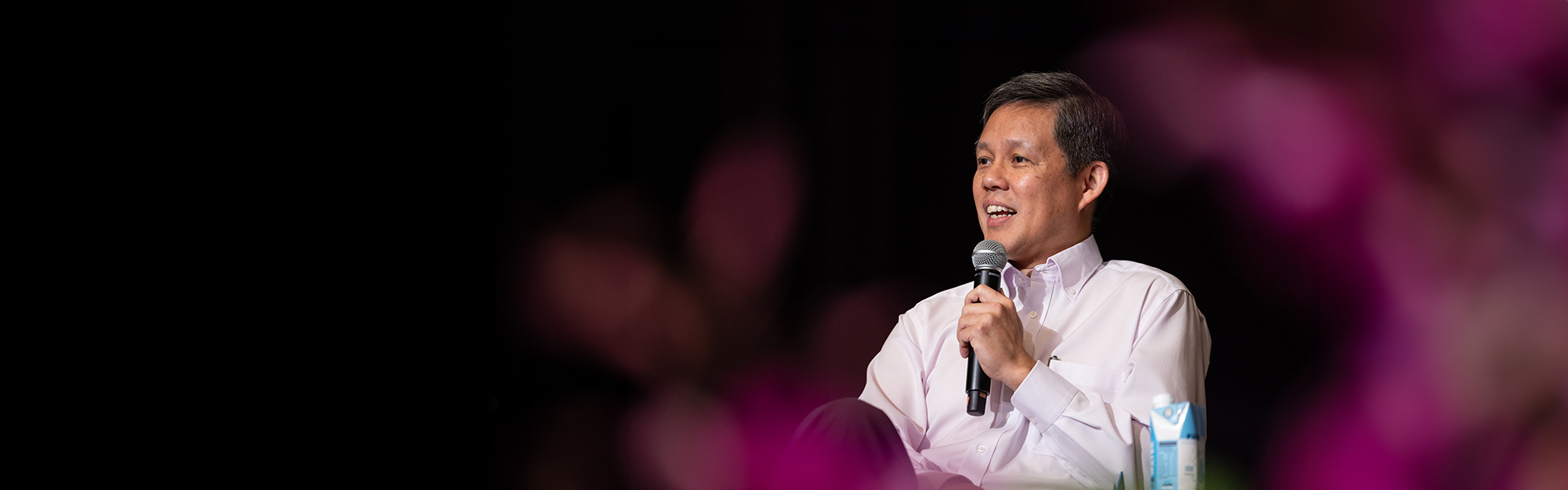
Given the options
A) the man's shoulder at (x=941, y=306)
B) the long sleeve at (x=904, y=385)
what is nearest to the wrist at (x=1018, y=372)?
the long sleeve at (x=904, y=385)

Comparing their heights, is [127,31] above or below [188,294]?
above

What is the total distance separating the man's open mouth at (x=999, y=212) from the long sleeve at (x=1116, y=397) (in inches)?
11.8

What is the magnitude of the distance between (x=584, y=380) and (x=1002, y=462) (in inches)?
42.2

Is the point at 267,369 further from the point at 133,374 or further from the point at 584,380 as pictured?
the point at 584,380

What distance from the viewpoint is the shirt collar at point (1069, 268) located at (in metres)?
1.84

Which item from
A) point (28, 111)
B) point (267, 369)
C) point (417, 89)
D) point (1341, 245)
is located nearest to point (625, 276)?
point (417, 89)

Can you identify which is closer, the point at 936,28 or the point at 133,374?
the point at 133,374

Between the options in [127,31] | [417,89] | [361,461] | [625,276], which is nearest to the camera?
[127,31]

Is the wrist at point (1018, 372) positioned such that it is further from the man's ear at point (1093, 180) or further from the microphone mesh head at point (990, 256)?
the man's ear at point (1093, 180)

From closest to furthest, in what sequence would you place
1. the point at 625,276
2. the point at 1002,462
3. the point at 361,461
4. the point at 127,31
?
the point at 1002,462 → the point at 127,31 → the point at 361,461 → the point at 625,276

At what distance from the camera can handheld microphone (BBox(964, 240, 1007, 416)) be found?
154cm

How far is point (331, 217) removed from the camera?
2016 mm

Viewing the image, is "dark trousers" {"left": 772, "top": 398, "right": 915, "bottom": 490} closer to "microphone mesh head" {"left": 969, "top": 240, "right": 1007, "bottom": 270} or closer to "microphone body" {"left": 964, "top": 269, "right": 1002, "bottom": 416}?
"microphone body" {"left": 964, "top": 269, "right": 1002, "bottom": 416}

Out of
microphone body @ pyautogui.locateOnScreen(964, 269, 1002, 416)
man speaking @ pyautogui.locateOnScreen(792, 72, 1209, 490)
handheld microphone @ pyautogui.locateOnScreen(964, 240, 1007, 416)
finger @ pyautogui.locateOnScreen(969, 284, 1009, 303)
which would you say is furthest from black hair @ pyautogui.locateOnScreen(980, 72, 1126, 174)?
microphone body @ pyautogui.locateOnScreen(964, 269, 1002, 416)
